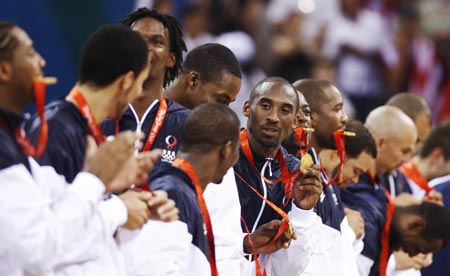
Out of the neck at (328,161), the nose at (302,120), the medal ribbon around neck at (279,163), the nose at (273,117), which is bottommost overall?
the neck at (328,161)

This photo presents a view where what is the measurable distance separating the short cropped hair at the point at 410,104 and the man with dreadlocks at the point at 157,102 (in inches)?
116

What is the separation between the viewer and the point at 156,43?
5.53 metres

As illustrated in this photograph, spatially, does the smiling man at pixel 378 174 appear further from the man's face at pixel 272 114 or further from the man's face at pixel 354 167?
the man's face at pixel 272 114

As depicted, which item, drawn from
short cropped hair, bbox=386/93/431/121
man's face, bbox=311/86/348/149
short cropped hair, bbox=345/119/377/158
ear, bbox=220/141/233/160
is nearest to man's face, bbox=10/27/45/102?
Result: ear, bbox=220/141/233/160

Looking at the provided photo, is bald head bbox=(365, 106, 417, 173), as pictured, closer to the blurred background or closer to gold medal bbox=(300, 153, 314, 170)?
gold medal bbox=(300, 153, 314, 170)

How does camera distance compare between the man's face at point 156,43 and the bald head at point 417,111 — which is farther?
the bald head at point 417,111

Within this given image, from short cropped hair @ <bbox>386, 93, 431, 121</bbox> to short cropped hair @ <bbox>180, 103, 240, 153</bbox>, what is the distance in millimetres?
3798

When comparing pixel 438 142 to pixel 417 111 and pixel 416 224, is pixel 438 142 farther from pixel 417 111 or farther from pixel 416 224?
pixel 416 224

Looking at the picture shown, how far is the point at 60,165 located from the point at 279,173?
1.87 m

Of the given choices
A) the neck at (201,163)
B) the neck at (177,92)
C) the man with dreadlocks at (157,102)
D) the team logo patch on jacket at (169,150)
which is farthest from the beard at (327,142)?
the neck at (201,163)

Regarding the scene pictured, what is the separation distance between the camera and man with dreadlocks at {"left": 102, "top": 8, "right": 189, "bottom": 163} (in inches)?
209

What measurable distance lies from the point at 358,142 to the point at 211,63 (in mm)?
1266

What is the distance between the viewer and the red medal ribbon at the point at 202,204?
442 centimetres

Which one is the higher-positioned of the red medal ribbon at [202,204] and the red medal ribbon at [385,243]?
the red medal ribbon at [202,204]
